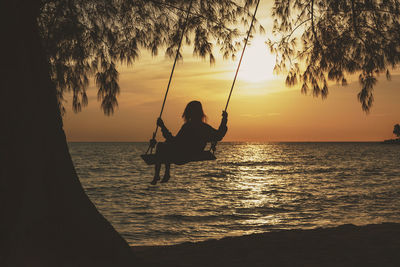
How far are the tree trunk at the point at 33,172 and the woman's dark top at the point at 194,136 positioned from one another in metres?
1.79

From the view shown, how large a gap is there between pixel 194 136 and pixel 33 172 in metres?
2.47

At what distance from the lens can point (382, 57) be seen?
666 centimetres

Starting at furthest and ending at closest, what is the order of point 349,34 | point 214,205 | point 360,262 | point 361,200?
point 361,200 → point 214,205 → point 349,34 → point 360,262

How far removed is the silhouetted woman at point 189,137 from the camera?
579 centimetres

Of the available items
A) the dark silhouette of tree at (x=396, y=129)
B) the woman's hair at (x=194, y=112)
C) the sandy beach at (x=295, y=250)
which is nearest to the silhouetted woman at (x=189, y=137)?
the woman's hair at (x=194, y=112)

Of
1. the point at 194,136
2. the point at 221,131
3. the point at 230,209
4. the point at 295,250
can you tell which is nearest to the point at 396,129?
the point at 230,209

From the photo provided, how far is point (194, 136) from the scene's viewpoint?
5930 millimetres

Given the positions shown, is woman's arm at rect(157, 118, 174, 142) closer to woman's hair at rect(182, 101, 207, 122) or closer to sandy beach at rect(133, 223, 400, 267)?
woman's hair at rect(182, 101, 207, 122)

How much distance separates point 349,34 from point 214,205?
690 inches

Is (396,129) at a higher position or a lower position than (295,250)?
higher

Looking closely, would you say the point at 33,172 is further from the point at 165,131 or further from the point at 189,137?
the point at 189,137

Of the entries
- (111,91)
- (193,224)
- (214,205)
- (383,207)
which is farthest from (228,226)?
(111,91)

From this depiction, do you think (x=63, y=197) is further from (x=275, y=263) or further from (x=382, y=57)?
(x=382, y=57)

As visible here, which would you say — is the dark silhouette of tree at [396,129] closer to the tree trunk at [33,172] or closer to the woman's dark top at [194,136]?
the woman's dark top at [194,136]
